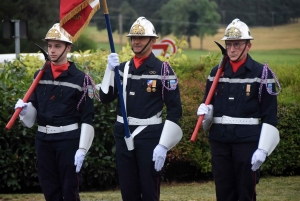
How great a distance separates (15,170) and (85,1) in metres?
3.77

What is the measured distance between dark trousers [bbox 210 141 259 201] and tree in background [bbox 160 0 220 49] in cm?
2253

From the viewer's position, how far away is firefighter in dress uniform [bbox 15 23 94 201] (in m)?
6.89

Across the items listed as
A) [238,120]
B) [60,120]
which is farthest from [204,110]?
[60,120]

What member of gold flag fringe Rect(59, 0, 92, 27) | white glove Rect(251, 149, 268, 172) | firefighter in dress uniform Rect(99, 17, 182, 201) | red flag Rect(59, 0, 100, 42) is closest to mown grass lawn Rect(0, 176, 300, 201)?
firefighter in dress uniform Rect(99, 17, 182, 201)

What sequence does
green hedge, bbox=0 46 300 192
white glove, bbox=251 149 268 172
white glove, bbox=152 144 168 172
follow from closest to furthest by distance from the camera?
1. white glove, bbox=251 149 268 172
2. white glove, bbox=152 144 168 172
3. green hedge, bbox=0 46 300 192

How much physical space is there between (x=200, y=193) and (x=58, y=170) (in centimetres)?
346

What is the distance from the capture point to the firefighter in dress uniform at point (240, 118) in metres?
6.68

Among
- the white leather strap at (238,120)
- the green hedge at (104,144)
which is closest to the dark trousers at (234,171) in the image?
the white leather strap at (238,120)

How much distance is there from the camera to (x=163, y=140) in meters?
6.74

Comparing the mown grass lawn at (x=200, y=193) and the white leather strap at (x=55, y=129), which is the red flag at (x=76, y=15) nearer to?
the white leather strap at (x=55, y=129)

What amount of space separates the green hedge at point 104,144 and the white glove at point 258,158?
3.70 m

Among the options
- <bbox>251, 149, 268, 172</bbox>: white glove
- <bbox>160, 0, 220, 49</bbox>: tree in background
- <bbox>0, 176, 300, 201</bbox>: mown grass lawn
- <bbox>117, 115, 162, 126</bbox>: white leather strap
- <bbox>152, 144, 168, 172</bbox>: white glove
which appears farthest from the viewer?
<bbox>160, 0, 220, 49</bbox>: tree in background

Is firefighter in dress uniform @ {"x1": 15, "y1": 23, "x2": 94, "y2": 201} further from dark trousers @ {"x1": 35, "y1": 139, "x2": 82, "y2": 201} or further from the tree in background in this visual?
the tree in background

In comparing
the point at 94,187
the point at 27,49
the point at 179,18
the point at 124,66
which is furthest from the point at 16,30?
the point at 179,18
